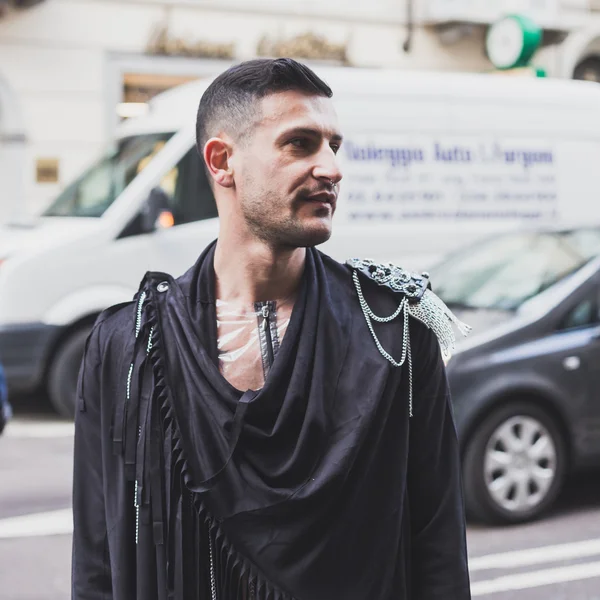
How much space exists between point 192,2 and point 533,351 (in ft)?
33.5

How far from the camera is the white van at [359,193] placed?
8.80m

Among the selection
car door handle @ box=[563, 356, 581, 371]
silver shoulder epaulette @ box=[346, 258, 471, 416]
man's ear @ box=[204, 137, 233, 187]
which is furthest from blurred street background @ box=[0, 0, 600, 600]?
man's ear @ box=[204, 137, 233, 187]

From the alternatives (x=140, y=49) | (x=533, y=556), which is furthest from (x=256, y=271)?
(x=140, y=49)

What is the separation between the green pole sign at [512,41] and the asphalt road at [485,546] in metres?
10.6

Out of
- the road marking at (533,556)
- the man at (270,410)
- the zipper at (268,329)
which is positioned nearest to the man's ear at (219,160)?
the man at (270,410)

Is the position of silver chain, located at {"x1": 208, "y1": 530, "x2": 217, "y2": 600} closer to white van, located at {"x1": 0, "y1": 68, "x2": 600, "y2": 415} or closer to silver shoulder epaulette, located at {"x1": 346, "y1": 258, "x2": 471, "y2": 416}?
silver shoulder epaulette, located at {"x1": 346, "y1": 258, "x2": 471, "y2": 416}

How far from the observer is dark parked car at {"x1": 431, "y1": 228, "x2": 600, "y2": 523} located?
5.96 meters

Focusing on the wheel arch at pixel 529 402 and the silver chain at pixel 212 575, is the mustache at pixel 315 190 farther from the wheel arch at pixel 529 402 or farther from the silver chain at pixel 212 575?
the wheel arch at pixel 529 402

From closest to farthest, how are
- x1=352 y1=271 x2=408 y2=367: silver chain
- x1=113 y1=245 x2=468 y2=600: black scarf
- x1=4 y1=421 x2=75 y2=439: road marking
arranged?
x1=113 y1=245 x2=468 y2=600: black scarf, x1=352 y1=271 x2=408 y2=367: silver chain, x1=4 y1=421 x2=75 y2=439: road marking

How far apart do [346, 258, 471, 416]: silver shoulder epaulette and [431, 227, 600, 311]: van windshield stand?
14.2 feet

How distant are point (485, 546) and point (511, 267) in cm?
179

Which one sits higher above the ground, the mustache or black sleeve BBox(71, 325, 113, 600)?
the mustache

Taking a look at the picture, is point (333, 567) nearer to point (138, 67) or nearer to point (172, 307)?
point (172, 307)

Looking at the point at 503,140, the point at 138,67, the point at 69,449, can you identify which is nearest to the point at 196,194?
the point at 69,449
